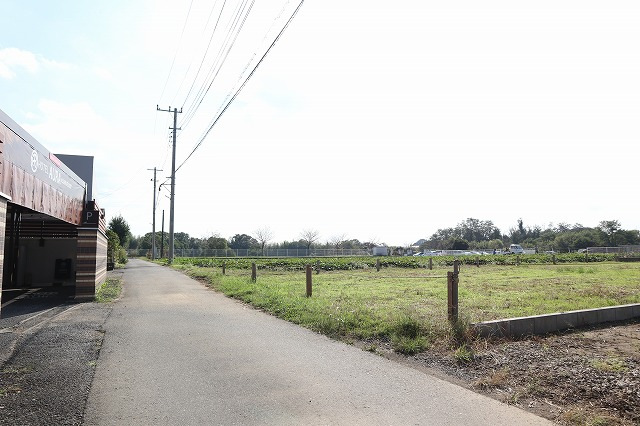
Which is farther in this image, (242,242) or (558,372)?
(242,242)

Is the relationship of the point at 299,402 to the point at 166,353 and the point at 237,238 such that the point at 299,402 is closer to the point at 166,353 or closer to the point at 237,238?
the point at 166,353

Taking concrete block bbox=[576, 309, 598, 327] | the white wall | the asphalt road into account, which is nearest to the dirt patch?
the asphalt road

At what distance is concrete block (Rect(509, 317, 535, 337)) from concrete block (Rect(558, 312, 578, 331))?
0.81 meters

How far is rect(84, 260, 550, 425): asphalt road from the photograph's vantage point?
4.67m

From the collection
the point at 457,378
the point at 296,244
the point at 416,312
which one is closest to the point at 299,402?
the point at 457,378

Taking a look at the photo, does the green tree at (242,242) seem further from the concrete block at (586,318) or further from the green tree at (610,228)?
the concrete block at (586,318)

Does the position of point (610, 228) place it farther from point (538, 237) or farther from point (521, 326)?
point (521, 326)

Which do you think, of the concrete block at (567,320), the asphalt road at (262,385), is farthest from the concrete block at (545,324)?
the asphalt road at (262,385)

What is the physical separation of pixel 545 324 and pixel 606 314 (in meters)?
2.22

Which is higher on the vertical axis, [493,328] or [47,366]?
[493,328]

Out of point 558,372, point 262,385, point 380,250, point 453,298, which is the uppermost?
point 380,250

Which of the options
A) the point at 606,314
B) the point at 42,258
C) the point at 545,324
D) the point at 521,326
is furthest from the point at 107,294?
the point at 606,314

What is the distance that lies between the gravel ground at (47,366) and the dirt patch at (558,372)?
450 cm

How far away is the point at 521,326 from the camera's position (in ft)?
26.4
